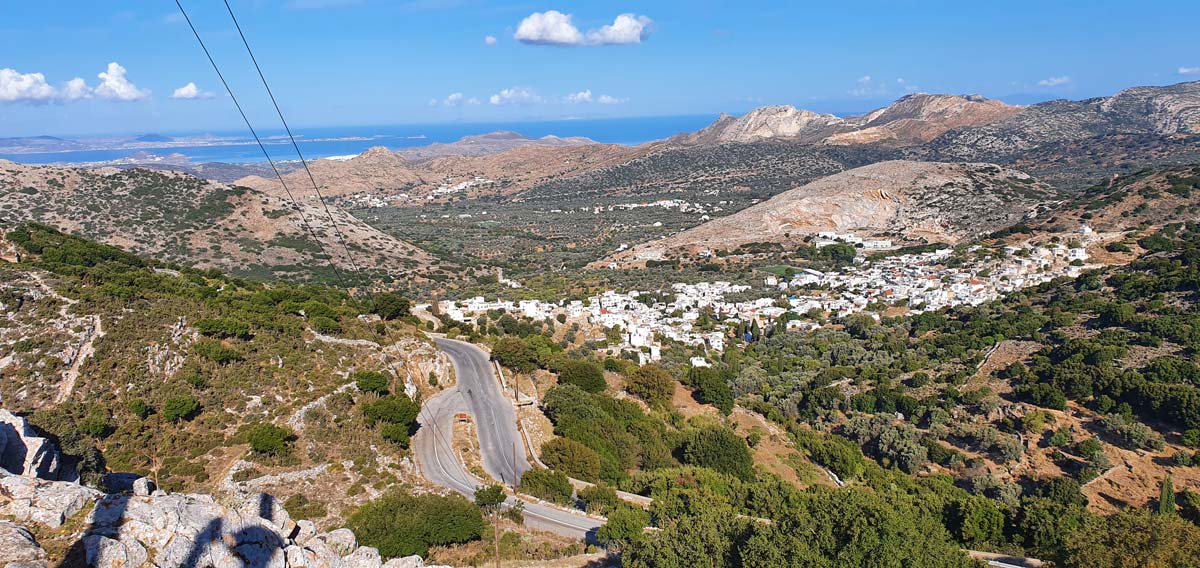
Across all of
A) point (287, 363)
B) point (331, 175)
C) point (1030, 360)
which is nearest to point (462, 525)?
point (287, 363)

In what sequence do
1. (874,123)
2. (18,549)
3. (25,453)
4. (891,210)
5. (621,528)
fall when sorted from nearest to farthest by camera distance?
(18,549)
(25,453)
(621,528)
(891,210)
(874,123)

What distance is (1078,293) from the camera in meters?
39.1

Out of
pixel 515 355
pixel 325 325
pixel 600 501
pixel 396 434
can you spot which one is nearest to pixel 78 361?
pixel 325 325

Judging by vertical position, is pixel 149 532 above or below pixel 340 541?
above

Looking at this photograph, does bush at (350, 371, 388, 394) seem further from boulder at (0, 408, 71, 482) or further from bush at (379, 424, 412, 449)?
boulder at (0, 408, 71, 482)

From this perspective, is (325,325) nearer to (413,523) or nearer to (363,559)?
(413,523)

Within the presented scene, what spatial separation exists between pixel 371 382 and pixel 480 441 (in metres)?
4.07

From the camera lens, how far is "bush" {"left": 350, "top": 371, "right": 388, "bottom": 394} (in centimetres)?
2106

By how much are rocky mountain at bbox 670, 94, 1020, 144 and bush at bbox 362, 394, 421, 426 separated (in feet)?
475

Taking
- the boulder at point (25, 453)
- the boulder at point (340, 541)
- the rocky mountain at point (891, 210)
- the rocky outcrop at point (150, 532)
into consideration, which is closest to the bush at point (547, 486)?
the boulder at point (340, 541)

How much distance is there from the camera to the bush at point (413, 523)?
13383 millimetres

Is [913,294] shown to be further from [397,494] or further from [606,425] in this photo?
[397,494]

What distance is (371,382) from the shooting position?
21.1 meters

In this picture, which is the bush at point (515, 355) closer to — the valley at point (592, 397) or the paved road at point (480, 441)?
the valley at point (592, 397)
